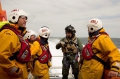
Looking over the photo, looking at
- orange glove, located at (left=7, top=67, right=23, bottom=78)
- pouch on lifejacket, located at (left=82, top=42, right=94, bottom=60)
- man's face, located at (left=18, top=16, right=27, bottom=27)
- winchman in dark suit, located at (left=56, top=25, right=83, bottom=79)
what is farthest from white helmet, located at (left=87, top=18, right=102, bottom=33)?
winchman in dark suit, located at (left=56, top=25, right=83, bottom=79)

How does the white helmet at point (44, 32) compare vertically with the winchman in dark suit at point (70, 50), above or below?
above

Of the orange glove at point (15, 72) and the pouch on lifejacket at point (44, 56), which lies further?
the pouch on lifejacket at point (44, 56)

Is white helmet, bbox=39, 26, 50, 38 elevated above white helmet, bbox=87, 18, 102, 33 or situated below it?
below

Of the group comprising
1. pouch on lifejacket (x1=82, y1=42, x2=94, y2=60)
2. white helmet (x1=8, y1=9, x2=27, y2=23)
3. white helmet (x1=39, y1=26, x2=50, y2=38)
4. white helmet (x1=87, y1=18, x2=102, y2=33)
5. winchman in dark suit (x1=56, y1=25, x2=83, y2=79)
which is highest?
white helmet (x1=8, y1=9, x2=27, y2=23)

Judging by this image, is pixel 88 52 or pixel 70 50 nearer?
pixel 88 52

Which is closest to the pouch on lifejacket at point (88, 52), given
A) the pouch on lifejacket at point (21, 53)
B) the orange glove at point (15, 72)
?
the pouch on lifejacket at point (21, 53)

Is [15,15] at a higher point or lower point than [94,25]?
higher

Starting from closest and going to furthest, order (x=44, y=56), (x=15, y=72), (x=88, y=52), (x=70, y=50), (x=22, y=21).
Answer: (x=15, y=72) < (x=22, y=21) < (x=88, y=52) < (x=44, y=56) < (x=70, y=50)

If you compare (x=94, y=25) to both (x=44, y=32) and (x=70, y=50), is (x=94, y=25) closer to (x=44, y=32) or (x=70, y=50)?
(x=44, y=32)

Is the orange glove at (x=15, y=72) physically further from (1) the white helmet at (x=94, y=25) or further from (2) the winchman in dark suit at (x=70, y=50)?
(2) the winchman in dark suit at (x=70, y=50)

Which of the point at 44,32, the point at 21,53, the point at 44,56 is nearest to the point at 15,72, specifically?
the point at 21,53

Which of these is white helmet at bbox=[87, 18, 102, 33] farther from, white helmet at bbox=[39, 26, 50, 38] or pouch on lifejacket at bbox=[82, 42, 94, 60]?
white helmet at bbox=[39, 26, 50, 38]

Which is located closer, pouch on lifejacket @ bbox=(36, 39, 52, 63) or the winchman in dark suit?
pouch on lifejacket @ bbox=(36, 39, 52, 63)

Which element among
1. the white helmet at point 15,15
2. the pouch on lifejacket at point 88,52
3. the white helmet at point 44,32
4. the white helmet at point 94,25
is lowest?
the pouch on lifejacket at point 88,52
